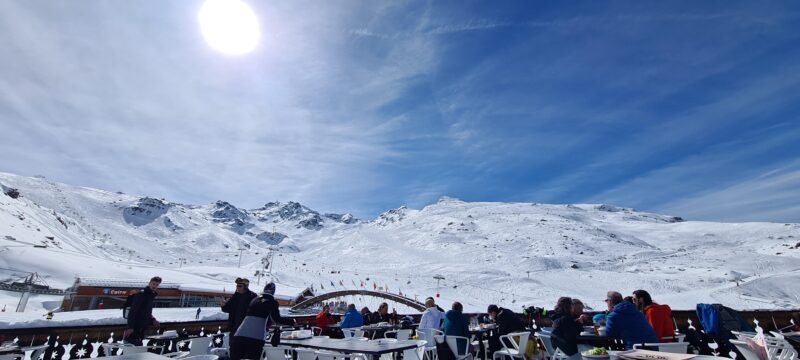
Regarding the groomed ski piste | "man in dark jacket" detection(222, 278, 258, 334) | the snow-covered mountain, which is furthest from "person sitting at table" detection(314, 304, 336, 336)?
the snow-covered mountain

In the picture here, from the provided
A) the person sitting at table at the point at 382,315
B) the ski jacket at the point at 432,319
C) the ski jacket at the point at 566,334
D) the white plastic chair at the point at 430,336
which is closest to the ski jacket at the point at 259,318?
the white plastic chair at the point at 430,336

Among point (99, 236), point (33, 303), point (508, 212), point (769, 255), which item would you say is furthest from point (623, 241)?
point (99, 236)

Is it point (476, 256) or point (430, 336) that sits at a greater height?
point (476, 256)

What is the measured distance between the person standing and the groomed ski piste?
599 cm

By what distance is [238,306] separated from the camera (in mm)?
6078

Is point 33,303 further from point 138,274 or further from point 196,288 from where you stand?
point 138,274

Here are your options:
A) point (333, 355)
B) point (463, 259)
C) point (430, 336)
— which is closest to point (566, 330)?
point (333, 355)

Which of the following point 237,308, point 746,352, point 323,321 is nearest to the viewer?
point 746,352

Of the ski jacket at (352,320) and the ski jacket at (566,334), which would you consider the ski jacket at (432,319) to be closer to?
the ski jacket at (352,320)

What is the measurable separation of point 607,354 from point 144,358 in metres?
3.84

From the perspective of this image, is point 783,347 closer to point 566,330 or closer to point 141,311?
point 566,330

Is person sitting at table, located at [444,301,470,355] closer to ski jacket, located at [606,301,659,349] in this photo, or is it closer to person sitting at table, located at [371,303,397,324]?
ski jacket, located at [606,301,659,349]

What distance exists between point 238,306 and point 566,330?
4704 millimetres

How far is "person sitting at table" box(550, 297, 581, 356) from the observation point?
4.63m
